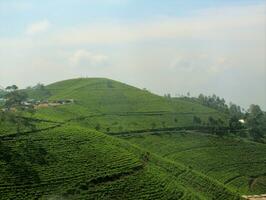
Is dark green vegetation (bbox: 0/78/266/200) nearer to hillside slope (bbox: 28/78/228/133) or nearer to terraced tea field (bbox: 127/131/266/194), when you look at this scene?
terraced tea field (bbox: 127/131/266/194)

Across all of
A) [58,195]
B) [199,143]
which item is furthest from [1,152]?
[199,143]

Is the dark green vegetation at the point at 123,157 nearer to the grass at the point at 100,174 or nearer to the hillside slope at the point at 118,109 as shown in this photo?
the grass at the point at 100,174

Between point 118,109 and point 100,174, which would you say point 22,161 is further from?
point 118,109

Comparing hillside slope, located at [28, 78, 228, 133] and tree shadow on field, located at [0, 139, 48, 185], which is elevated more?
hillside slope, located at [28, 78, 228, 133]

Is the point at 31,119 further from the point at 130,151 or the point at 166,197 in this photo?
the point at 166,197

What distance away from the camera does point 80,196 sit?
70062mm

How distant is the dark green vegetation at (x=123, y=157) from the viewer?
2837 inches

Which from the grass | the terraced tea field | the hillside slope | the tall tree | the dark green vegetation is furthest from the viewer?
the tall tree

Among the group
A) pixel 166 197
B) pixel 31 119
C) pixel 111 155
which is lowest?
pixel 166 197

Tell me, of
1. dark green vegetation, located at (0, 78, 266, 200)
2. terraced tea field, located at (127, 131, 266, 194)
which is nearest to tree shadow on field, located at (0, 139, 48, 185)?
dark green vegetation, located at (0, 78, 266, 200)

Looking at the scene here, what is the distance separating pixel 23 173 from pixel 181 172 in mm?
34541

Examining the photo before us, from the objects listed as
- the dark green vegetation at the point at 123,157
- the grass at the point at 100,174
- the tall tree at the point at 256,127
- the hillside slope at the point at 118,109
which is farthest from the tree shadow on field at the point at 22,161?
the tall tree at the point at 256,127

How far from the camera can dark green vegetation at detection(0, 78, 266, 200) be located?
7206 cm

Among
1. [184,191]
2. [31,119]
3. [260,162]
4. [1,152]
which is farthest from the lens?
[260,162]
